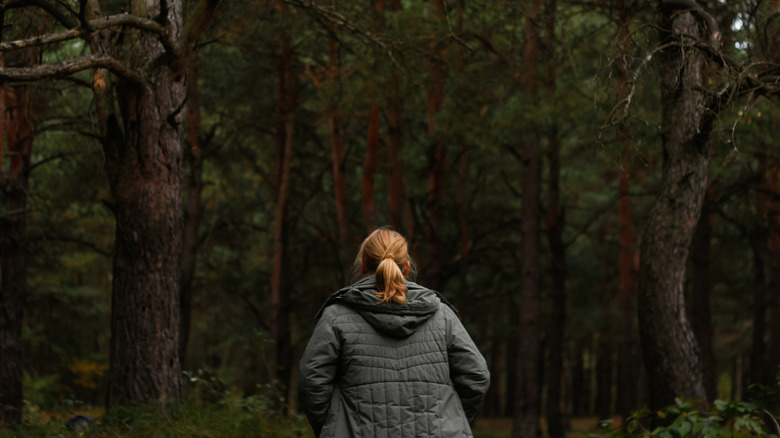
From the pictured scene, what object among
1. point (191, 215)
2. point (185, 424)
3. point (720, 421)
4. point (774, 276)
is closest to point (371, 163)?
point (191, 215)

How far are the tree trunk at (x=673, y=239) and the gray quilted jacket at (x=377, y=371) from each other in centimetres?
510

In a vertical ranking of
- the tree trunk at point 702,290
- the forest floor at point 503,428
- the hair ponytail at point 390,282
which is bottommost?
the forest floor at point 503,428

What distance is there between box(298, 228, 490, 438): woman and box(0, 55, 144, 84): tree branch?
123 inches

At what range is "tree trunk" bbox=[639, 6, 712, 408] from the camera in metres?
8.13

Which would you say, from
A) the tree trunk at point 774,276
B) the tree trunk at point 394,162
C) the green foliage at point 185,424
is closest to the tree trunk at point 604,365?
the tree trunk at point 774,276

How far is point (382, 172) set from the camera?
2175cm

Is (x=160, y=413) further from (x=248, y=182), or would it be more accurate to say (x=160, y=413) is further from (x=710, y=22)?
(x=248, y=182)

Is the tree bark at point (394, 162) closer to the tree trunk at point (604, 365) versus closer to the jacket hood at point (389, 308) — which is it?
the jacket hood at point (389, 308)

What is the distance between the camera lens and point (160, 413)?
22.8ft

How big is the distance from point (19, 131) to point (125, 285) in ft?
26.3

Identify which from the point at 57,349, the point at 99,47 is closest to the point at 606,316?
the point at 57,349

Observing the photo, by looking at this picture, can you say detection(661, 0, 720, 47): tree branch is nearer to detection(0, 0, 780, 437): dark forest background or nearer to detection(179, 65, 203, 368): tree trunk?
detection(0, 0, 780, 437): dark forest background

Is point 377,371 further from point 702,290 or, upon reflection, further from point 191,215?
point 702,290

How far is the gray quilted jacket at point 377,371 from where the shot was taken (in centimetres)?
361
